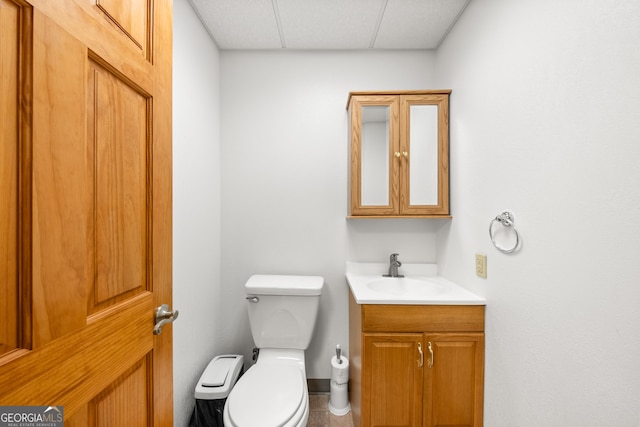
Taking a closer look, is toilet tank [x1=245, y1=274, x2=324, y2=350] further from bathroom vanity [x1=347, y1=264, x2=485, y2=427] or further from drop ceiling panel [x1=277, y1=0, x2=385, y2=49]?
drop ceiling panel [x1=277, y1=0, x2=385, y2=49]

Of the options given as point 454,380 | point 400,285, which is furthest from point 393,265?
point 454,380

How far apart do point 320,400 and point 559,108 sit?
6.37 feet

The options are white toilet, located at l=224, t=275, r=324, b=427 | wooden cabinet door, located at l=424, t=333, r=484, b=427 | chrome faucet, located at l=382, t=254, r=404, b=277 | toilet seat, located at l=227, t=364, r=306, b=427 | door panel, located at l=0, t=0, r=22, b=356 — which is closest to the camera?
door panel, located at l=0, t=0, r=22, b=356

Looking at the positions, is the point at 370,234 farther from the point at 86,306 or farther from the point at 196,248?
the point at 86,306

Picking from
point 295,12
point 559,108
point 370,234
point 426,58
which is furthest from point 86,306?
point 426,58

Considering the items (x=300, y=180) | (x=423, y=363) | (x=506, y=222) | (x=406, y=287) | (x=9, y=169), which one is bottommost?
(x=423, y=363)

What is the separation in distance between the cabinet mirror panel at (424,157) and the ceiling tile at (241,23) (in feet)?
3.34

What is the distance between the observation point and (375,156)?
165 centimetres

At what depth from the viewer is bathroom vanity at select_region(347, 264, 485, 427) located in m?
1.27

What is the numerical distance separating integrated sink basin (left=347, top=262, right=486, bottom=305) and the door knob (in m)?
0.82

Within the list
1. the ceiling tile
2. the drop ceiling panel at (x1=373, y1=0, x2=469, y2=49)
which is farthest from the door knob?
the drop ceiling panel at (x1=373, y1=0, x2=469, y2=49)

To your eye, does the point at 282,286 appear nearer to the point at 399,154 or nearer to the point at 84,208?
the point at 399,154

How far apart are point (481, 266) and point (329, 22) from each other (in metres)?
1.57

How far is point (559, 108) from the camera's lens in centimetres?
89
